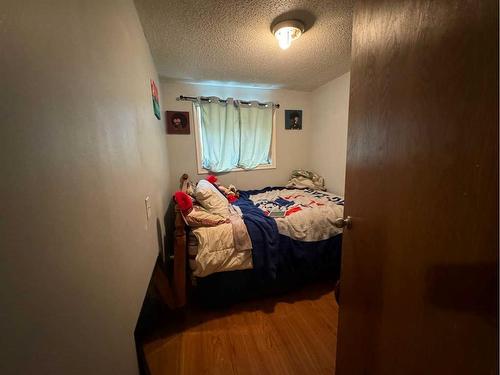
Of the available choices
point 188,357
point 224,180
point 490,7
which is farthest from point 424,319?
point 224,180

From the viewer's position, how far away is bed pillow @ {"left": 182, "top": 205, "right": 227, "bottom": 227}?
154cm

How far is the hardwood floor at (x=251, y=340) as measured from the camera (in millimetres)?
1210

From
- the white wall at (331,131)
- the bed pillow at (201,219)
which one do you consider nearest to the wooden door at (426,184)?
the bed pillow at (201,219)

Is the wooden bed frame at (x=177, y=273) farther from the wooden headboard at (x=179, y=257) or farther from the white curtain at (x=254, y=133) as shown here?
the white curtain at (x=254, y=133)

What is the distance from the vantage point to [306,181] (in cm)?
315

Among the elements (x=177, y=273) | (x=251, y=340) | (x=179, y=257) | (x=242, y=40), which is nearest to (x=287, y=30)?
(x=242, y=40)

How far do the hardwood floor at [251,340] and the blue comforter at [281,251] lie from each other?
0.98 feet

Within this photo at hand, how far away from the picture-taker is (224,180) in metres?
3.08

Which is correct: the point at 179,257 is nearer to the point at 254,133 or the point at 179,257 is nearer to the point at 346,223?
the point at 346,223

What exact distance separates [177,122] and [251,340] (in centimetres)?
264

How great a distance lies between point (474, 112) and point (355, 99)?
1.38 feet

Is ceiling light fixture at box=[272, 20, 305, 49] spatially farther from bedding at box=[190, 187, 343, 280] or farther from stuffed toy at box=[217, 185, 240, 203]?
stuffed toy at box=[217, 185, 240, 203]

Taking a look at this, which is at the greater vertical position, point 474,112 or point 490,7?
point 490,7

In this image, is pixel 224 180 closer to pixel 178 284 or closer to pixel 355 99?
pixel 178 284
